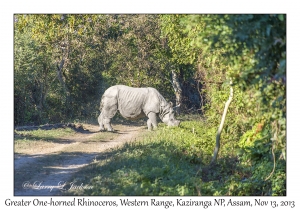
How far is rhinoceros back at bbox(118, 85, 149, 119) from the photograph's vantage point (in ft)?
88.5

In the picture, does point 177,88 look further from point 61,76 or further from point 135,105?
point 135,105

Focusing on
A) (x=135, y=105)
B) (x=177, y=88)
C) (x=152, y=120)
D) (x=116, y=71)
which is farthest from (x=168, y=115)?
(x=116, y=71)

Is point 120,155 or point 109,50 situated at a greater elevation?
point 109,50

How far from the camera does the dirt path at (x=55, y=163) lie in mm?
12656

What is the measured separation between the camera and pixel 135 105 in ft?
88.8

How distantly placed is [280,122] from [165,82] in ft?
82.8

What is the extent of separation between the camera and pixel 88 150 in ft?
61.8

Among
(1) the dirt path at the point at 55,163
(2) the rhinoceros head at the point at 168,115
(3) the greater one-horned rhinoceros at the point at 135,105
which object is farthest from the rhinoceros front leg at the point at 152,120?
(1) the dirt path at the point at 55,163

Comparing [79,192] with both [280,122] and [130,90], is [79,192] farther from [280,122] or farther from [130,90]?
[130,90]

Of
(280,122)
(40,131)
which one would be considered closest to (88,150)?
(40,131)

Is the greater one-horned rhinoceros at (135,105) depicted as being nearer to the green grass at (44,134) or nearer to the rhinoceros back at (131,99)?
the rhinoceros back at (131,99)

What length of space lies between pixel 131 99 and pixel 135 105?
33 cm

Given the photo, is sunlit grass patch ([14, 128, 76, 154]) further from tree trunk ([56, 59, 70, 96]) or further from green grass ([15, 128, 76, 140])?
tree trunk ([56, 59, 70, 96])

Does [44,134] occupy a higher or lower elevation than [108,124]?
lower
